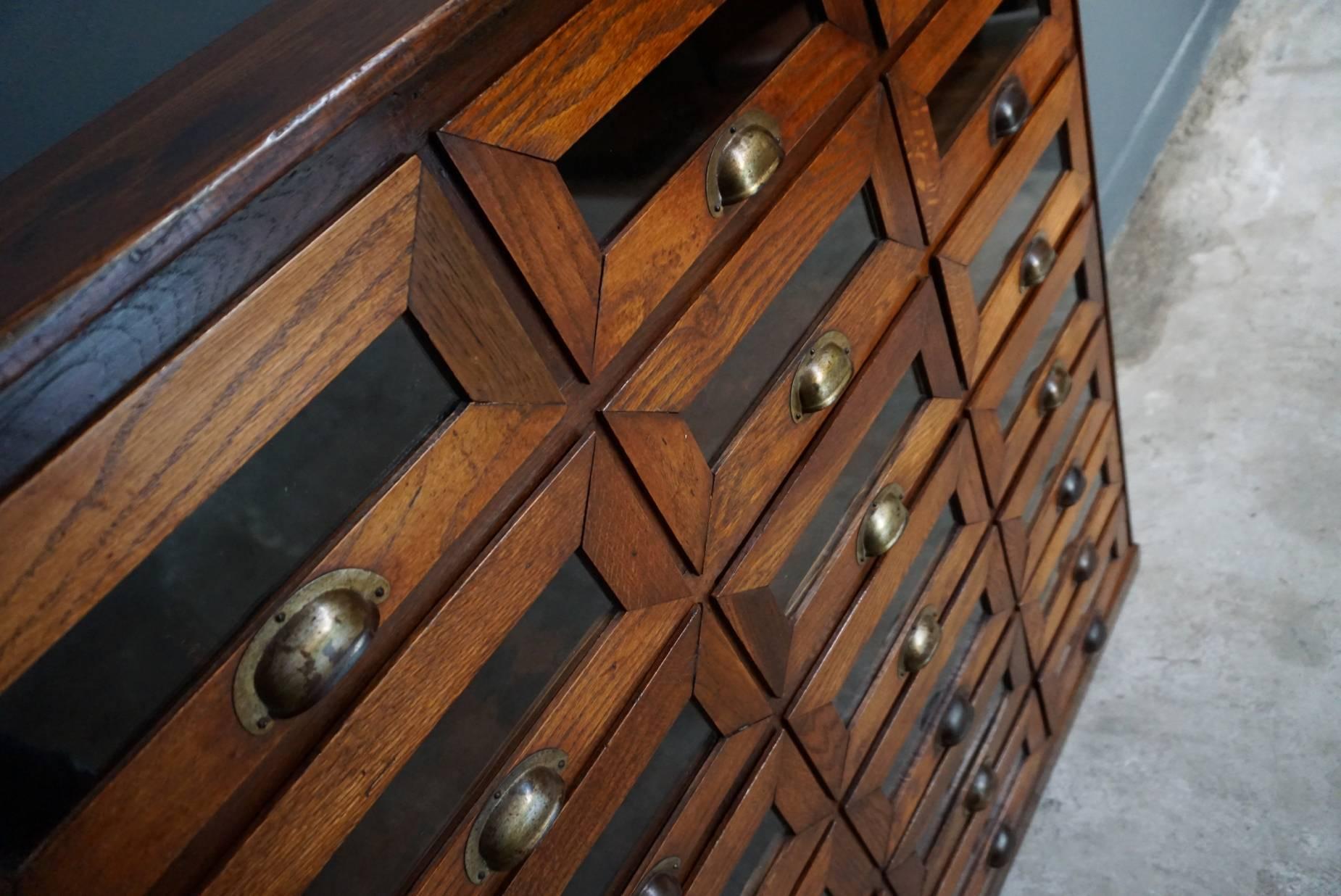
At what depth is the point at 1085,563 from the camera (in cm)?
136

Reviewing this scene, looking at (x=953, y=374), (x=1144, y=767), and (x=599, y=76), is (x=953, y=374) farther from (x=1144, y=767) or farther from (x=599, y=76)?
(x=1144, y=767)

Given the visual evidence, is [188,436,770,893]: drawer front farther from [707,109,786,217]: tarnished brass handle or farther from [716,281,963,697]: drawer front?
[707,109,786,217]: tarnished brass handle

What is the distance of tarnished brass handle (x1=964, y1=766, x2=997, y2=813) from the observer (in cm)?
116

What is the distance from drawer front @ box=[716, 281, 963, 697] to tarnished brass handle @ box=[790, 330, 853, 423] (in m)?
0.04

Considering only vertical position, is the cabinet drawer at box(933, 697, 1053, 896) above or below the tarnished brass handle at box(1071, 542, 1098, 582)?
below

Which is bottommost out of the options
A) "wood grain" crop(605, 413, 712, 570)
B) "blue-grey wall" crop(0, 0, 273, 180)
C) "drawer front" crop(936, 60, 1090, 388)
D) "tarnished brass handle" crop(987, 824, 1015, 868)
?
"tarnished brass handle" crop(987, 824, 1015, 868)

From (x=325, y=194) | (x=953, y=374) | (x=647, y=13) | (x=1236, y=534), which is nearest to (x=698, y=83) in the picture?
(x=647, y=13)

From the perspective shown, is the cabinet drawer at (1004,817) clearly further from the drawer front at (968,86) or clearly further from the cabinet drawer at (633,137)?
the cabinet drawer at (633,137)

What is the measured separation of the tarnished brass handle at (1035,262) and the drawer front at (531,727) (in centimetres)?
49

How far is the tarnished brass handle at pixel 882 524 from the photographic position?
2.77 feet

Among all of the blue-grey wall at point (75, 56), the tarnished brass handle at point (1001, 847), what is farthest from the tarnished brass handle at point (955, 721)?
the blue-grey wall at point (75, 56)

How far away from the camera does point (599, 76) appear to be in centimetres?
54

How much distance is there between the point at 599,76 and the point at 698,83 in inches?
3.5

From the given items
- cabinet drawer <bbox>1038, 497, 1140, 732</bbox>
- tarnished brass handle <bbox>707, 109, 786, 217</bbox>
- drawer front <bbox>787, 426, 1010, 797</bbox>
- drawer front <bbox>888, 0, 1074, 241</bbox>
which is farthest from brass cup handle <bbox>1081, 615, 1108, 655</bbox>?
tarnished brass handle <bbox>707, 109, 786, 217</bbox>
